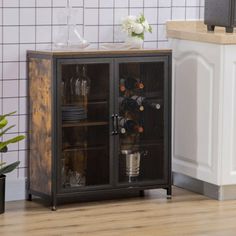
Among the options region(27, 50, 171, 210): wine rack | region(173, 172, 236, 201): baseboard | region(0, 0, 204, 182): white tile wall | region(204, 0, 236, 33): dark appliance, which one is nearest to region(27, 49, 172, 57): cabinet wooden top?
region(27, 50, 171, 210): wine rack

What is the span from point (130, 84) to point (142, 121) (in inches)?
9.9

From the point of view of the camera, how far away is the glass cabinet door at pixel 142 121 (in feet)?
16.5

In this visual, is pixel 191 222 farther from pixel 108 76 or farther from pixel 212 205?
pixel 108 76

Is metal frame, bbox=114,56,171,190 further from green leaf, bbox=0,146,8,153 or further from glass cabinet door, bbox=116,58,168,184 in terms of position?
green leaf, bbox=0,146,8,153

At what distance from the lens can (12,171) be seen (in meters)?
5.06

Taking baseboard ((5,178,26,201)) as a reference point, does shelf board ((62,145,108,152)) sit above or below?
above

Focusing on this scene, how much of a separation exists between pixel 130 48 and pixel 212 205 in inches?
42.4

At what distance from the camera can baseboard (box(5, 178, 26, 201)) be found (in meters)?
5.05

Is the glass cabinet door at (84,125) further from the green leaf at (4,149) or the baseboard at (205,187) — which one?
the baseboard at (205,187)

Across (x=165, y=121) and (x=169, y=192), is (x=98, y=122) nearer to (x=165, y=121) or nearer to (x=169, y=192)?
(x=165, y=121)

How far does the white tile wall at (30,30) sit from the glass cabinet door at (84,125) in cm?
32

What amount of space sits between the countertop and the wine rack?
0.75 feet

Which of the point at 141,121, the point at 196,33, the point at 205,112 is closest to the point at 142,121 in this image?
the point at 141,121

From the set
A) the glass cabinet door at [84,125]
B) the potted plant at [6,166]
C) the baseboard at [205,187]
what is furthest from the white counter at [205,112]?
the potted plant at [6,166]
